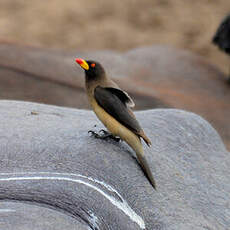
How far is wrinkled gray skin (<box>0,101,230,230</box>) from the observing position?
1792 millimetres

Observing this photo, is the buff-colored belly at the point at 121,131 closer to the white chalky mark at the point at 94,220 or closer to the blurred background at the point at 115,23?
the white chalky mark at the point at 94,220

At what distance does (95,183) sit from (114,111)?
0.27m

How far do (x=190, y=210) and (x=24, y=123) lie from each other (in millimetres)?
764

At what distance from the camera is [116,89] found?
2.03m

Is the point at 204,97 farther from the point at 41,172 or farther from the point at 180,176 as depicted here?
the point at 41,172

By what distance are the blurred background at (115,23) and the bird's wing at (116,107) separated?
5156 millimetres

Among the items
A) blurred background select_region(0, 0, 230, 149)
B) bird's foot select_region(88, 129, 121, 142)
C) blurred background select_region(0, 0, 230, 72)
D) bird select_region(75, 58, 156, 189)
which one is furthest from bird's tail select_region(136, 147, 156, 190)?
blurred background select_region(0, 0, 230, 72)

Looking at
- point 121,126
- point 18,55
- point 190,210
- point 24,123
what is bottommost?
point 18,55

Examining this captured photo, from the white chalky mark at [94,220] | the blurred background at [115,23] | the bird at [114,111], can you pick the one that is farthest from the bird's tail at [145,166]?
the blurred background at [115,23]

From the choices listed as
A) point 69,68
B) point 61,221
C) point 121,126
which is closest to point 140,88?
point 69,68

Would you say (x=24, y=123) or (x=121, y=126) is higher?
(x=121, y=126)

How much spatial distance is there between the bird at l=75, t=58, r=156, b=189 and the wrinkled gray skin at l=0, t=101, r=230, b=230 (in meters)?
0.05

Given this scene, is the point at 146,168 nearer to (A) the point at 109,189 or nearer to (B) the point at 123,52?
(A) the point at 109,189

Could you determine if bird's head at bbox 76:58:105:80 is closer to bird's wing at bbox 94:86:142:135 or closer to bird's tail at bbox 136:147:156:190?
bird's wing at bbox 94:86:142:135
